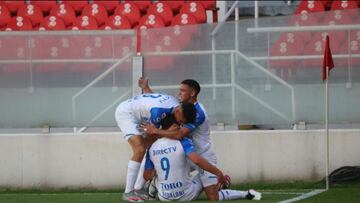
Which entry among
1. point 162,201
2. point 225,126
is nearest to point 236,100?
point 225,126

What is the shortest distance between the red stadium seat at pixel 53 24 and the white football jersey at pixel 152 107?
24.3 ft

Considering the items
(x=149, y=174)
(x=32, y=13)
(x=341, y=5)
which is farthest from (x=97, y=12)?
(x=149, y=174)

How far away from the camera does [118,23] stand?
806 inches

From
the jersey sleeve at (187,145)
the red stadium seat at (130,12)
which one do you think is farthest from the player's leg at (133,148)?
the red stadium seat at (130,12)

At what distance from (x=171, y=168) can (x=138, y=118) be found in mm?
1181

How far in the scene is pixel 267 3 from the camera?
2275cm

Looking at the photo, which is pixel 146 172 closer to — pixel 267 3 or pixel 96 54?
pixel 96 54

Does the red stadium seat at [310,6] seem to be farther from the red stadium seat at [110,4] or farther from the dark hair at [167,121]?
the dark hair at [167,121]

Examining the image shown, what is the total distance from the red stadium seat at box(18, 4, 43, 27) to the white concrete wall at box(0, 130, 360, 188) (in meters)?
5.33

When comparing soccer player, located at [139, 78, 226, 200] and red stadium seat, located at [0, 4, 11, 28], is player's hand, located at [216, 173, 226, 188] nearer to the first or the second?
soccer player, located at [139, 78, 226, 200]

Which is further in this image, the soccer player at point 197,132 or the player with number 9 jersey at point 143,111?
the player with number 9 jersey at point 143,111

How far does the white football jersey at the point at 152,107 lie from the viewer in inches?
511

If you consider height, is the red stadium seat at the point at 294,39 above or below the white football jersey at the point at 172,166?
above

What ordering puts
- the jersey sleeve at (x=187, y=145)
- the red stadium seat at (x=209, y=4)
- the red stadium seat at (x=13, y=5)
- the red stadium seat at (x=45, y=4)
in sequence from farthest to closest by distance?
the red stadium seat at (x=45, y=4), the red stadium seat at (x=13, y=5), the red stadium seat at (x=209, y=4), the jersey sleeve at (x=187, y=145)
